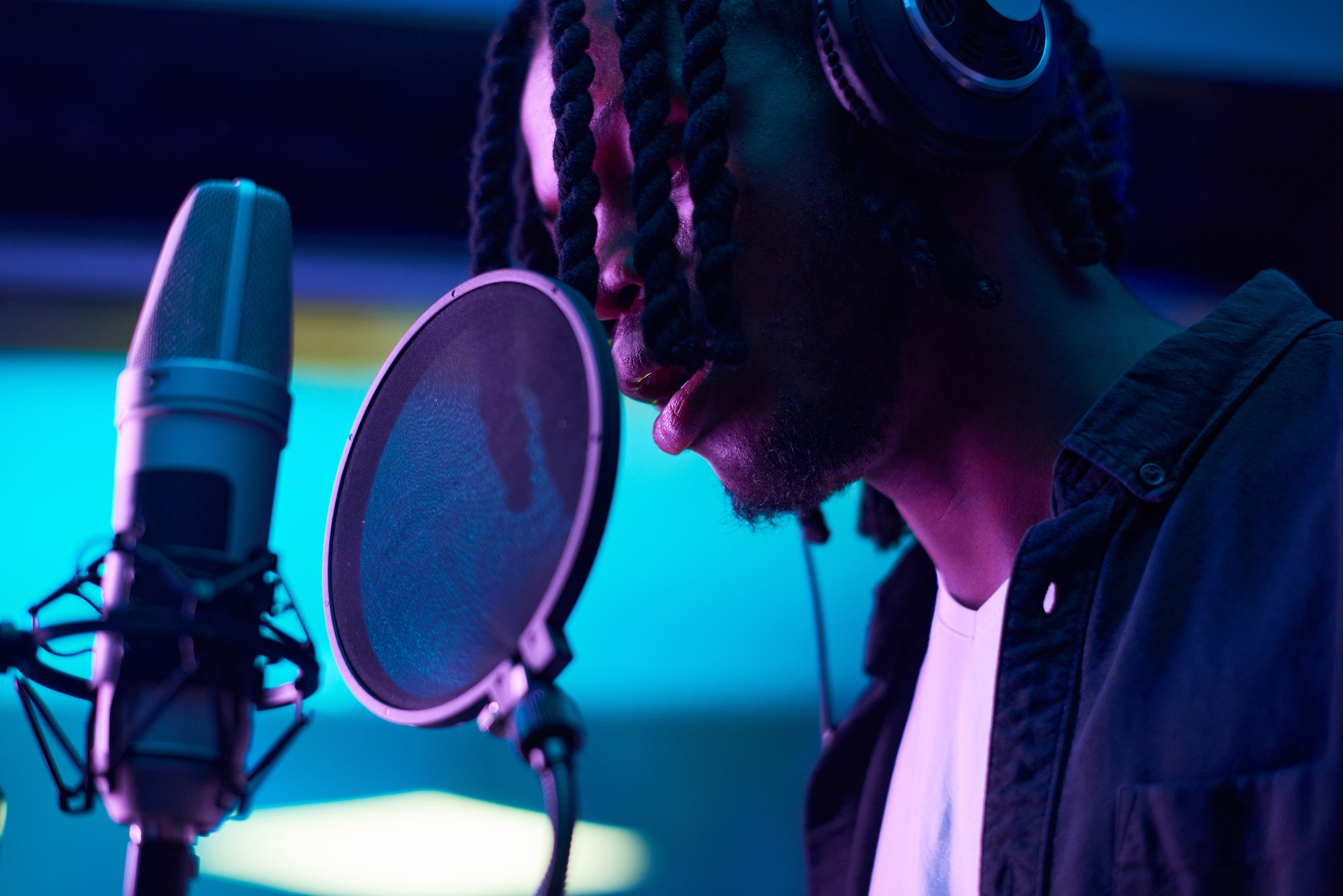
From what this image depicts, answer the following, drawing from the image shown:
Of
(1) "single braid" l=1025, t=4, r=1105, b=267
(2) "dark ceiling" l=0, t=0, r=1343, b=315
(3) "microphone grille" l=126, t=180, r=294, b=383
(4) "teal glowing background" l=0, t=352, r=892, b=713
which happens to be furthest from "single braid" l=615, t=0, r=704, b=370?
(4) "teal glowing background" l=0, t=352, r=892, b=713

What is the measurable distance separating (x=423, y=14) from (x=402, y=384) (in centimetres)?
149

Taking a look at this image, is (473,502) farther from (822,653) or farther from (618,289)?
(822,653)

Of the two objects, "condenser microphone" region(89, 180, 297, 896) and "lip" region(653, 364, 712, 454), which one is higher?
"lip" region(653, 364, 712, 454)

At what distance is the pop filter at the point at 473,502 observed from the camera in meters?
0.47

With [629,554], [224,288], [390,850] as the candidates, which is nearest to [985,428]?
[224,288]

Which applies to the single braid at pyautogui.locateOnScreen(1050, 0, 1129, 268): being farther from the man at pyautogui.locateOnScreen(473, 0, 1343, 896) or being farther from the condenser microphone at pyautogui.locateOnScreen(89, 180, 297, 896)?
the condenser microphone at pyautogui.locateOnScreen(89, 180, 297, 896)

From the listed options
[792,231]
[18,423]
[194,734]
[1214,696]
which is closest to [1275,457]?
[1214,696]

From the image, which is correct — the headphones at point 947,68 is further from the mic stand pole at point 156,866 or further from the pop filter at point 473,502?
the mic stand pole at point 156,866

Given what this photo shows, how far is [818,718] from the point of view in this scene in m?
2.25

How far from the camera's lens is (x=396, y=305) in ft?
7.38

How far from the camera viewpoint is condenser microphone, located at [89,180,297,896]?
516 mm

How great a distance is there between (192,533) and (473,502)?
0.48 feet

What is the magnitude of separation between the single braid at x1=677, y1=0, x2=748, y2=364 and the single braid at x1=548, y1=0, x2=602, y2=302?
0.26 ft

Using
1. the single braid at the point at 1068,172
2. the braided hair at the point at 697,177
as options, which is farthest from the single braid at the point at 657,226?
the single braid at the point at 1068,172
